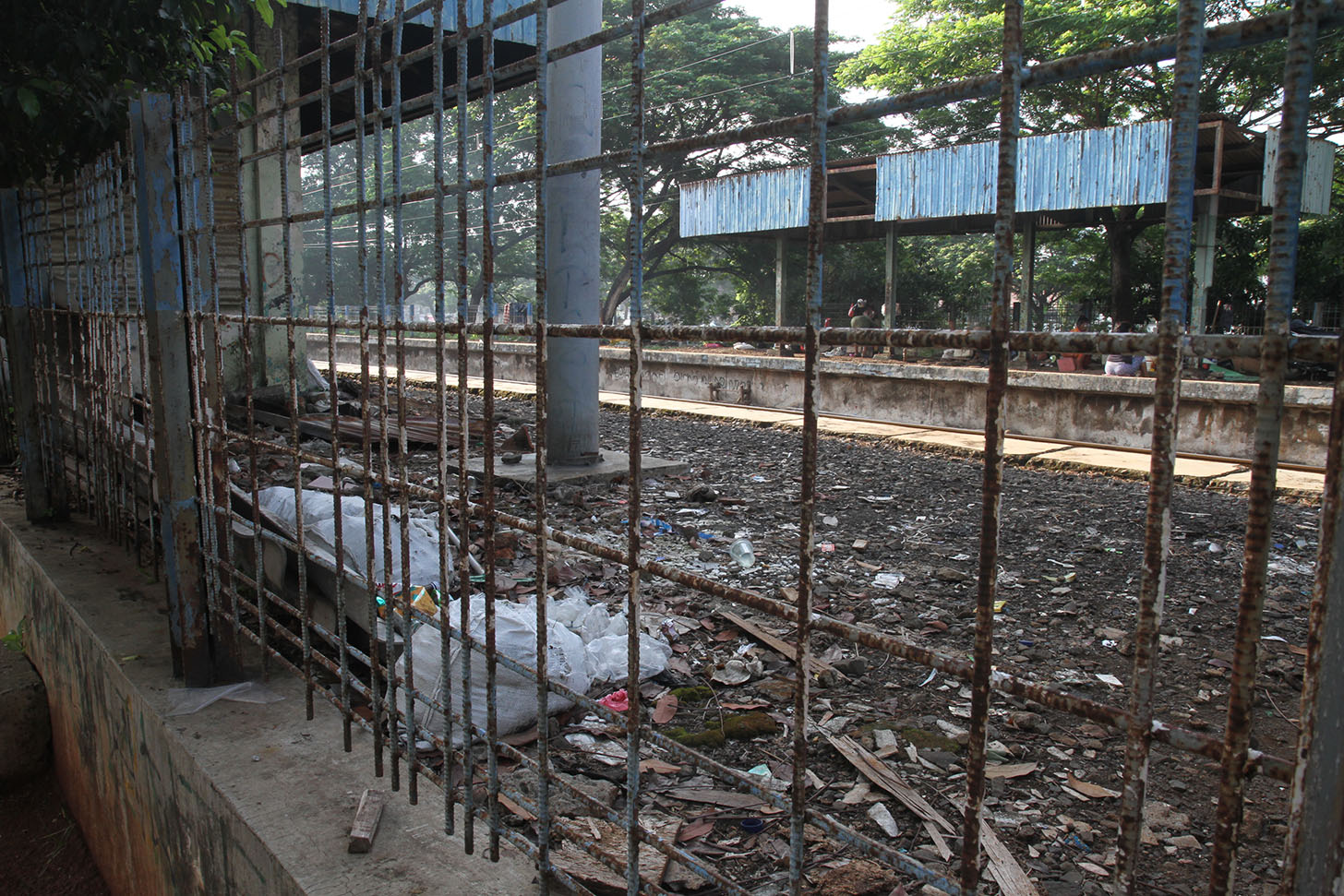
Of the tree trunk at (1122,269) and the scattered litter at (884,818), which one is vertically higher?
the tree trunk at (1122,269)

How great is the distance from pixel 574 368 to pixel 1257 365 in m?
6.61

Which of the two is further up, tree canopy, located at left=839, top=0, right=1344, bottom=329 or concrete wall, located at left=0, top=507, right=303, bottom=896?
tree canopy, located at left=839, top=0, right=1344, bottom=329

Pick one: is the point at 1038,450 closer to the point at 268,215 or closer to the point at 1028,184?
the point at 1028,184

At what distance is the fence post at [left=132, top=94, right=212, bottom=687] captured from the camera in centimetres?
274

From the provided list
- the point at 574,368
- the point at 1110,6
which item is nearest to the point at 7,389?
the point at 574,368

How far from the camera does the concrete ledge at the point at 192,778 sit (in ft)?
6.63

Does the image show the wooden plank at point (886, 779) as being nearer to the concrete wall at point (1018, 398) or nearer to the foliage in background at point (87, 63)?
the foliage in background at point (87, 63)

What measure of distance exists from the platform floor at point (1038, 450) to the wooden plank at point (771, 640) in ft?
7.44

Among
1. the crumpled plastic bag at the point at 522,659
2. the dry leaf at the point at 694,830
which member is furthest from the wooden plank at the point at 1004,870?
the crumpled plastic bag at the point at 522,659

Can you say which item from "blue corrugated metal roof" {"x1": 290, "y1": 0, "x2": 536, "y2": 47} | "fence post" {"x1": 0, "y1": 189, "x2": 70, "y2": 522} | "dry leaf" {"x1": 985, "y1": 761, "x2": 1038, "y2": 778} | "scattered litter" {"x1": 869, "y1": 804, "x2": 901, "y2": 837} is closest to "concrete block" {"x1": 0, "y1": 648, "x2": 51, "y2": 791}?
"fence post" {"x1": 0, "y1": 189, "x2": 70, "y2": 522}

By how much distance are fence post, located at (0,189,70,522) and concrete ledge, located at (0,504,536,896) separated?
63 centimetres

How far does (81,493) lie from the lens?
5.12 meters

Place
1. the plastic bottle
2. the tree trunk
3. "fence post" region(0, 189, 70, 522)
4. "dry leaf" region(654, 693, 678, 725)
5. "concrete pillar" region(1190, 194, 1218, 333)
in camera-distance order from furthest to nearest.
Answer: the tree trunk → "concrete pillar" region(1190, 194, 1218, 333) → the plastic bottle → "fence post" region(0, 189, 70, 522) → "dry leaf" region(654, 693, 678, 725)

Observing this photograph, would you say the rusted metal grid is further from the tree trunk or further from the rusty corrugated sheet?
the tree trunk
